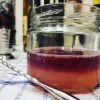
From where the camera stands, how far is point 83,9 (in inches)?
16.4

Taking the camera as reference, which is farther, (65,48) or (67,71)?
(65,48)

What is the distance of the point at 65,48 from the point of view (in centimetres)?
43

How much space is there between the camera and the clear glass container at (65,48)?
0.33 metres

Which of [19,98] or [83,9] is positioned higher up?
[83,9]

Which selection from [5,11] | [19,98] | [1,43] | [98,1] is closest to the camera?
[19,98]

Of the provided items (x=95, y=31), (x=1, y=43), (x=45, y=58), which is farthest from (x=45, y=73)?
(x=1, y=43)

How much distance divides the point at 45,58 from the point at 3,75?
0.15 metres

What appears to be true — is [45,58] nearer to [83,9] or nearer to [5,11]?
[83,9]

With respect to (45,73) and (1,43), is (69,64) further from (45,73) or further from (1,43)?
(1,43)

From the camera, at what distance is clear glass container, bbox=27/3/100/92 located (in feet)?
1.07

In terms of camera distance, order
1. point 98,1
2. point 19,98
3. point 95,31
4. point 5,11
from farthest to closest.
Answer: point 98,1, point 5,11, point 95,31, point 19,98

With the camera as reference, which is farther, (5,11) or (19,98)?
(5,11)

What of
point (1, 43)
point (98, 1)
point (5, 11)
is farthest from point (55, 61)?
point (98, 1)

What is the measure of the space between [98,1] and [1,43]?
1.78 ft
